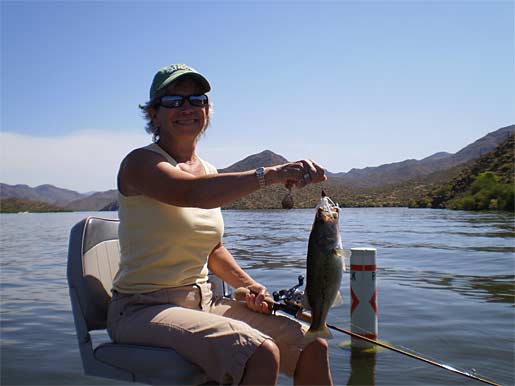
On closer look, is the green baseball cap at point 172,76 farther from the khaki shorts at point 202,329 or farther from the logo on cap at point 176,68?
the khaki shorts at point 202,329

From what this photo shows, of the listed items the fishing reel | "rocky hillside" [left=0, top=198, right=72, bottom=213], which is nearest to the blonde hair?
the fishing reel

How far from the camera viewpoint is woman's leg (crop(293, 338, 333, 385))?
10.5 feet

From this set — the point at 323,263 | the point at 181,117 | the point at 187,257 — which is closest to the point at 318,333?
the point at 323,263

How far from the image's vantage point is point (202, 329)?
9.93ft

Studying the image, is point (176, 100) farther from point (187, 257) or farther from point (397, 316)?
point (397, 316)

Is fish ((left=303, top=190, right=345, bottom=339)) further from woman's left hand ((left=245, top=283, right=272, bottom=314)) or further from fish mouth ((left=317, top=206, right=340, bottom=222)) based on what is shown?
woman's left hand ((left=245, top=283, right=272, bottom=314))

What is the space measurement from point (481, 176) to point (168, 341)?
62.3 metres

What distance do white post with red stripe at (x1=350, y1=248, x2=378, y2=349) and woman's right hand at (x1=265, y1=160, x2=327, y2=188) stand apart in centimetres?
344

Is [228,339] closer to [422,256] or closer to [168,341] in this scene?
[168,341]

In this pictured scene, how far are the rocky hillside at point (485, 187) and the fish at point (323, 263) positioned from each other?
4578cm

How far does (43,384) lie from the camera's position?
5.83 m

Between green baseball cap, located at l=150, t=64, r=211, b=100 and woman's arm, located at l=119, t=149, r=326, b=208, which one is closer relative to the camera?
woman's arm, located at l=119, t=149, r=326, b=208

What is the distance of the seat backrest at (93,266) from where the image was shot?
3.72 meters

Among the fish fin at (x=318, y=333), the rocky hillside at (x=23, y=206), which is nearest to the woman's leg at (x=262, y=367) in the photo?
the fish fin at (x=318, y=333)
